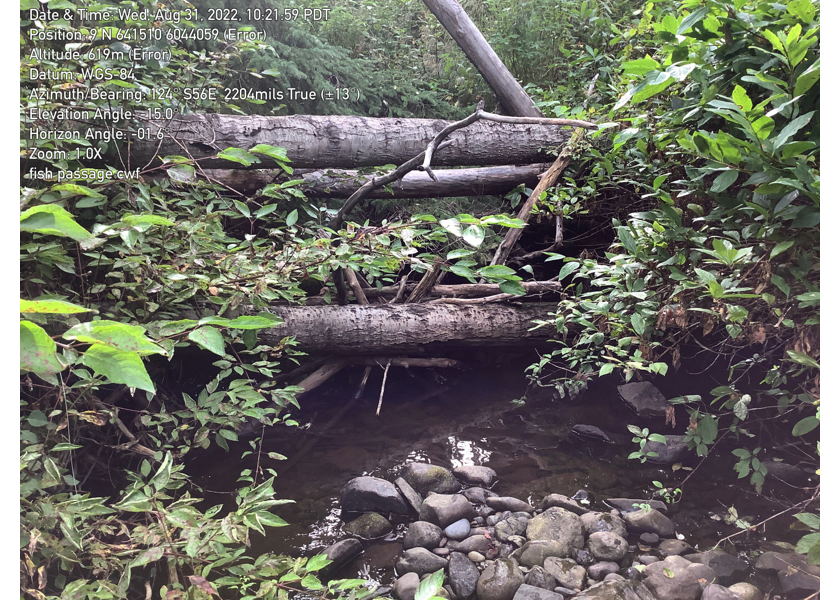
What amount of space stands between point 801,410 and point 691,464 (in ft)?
3.20

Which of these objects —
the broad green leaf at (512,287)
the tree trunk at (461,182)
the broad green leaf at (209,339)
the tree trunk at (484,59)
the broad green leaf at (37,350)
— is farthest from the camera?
the tree trunk at (484,59)

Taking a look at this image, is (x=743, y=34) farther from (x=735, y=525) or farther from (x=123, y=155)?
(x=123, y=155)

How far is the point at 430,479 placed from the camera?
223 cm

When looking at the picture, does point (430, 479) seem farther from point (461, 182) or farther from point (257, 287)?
point (461, 182)

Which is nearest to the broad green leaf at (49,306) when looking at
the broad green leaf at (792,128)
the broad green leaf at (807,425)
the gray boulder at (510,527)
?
the broad green leaf at (792,128)

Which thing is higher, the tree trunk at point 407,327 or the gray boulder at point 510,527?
the tree trunk at point 407,327

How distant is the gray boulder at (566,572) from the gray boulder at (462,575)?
11.2 inches

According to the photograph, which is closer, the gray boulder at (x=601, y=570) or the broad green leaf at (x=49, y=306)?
the broad green leaf at (x=49, y=306)

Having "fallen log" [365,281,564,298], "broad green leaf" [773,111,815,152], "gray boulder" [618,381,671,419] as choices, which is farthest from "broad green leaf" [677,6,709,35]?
"gray boulder" [618,381,671,419]

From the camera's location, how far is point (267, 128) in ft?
7.38

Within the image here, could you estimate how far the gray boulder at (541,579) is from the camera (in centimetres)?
165

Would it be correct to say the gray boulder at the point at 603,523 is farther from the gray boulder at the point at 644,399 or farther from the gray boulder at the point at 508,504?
the gray boulder at the point at 644,399

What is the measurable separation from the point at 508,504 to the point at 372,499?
65cm

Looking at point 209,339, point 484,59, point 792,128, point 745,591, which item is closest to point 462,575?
point 745,591
